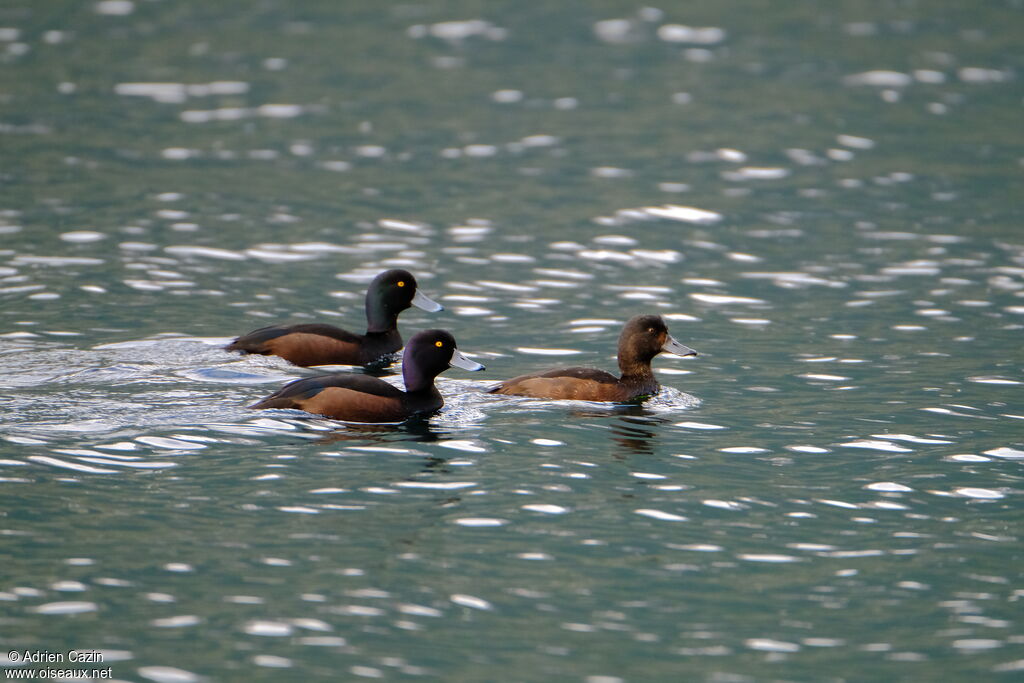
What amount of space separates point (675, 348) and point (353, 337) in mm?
3165

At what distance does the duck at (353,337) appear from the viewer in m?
13.0

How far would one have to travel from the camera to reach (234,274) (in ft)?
54.0

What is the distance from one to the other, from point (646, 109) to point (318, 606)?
20.1 meters

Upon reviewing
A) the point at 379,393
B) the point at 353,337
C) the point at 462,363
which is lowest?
the point at 379,393

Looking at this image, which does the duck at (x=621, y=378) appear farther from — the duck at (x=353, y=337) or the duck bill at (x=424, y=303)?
the duck bill at (x=424, y=303)

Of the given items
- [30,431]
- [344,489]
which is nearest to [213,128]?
[30,431]

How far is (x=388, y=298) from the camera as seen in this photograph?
14.0 metres

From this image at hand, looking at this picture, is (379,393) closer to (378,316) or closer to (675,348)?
(675,348)

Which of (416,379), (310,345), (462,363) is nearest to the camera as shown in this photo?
(416,379)

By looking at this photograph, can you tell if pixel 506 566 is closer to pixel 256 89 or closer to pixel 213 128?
pixel 213 128

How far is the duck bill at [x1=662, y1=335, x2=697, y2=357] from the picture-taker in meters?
12.4

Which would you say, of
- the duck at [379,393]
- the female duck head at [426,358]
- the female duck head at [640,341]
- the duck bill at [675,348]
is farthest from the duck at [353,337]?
the duck bill at [675,348]

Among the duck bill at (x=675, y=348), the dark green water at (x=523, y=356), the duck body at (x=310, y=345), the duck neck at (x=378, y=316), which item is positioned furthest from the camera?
the duck neck at (x=378, y=316)

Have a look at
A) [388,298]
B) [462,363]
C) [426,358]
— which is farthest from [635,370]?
[388,298]
